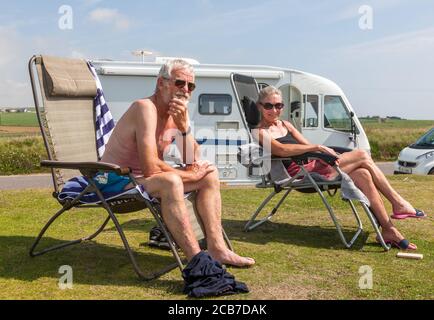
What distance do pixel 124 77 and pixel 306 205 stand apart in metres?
4.93

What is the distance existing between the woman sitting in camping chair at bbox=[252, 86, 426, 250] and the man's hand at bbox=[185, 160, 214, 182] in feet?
3.32

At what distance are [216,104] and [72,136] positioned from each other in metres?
5.94

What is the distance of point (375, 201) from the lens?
4.00 metres

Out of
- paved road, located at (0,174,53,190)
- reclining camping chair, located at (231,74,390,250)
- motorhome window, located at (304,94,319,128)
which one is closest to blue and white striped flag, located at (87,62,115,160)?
reclining camping chair, located at (231,74,390,250)

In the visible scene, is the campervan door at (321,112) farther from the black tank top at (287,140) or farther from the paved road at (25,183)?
the black tank top at (287,140)

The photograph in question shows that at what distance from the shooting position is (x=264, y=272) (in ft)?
10.8

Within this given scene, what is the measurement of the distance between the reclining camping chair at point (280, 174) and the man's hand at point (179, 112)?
3.64ft

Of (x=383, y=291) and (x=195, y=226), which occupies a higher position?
(x=195, y=226)

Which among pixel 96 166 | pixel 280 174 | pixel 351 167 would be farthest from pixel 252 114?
pixel 96 166

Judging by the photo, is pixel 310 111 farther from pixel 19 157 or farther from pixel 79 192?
pixel 19 157

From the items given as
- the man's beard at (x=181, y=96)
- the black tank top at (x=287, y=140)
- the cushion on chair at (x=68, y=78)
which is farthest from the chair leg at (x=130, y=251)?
the black tank top at (x=287, y=140)

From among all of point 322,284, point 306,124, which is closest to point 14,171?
point 306,124

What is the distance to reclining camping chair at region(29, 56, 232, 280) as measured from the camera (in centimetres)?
317
